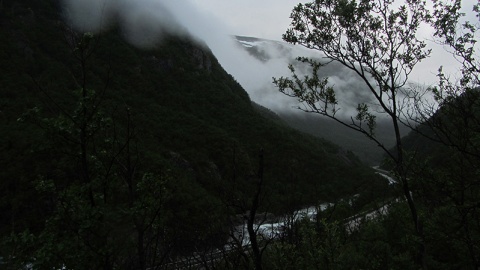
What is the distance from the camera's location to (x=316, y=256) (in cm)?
1114

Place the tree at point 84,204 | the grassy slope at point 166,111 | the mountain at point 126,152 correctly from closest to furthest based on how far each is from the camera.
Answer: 1. the tree at point 84,204
2. the mountain at point 126,152
3. the grassy slope at point 166,111

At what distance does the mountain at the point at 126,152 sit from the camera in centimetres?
486

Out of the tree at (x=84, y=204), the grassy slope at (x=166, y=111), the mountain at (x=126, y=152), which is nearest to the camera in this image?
the tree at (x=84, y=204)

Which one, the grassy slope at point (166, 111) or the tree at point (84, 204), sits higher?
the grassy slope at point (166, 111)

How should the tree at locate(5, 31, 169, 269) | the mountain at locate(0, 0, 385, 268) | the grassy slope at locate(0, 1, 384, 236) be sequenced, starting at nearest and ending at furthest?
the tree at locate(5, 31, 169, 269) → the mountain at locate(0, 0, 385, 268) → the grassy slope at locate(0, 1, 384, 236)

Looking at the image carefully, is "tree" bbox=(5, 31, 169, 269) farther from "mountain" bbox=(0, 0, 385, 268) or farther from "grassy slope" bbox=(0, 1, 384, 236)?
"grassy slope" bbox=(0, 1, 384, 236)

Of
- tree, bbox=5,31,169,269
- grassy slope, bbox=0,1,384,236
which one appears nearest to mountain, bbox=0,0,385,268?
tree, bbox=5,31,169,269

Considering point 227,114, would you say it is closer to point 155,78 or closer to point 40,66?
point 155,78

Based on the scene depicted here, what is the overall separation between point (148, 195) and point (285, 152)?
78643 mm

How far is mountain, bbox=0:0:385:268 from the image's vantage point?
4.86 metres

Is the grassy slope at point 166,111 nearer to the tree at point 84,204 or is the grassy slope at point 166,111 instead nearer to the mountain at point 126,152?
the mountain at point 126,152

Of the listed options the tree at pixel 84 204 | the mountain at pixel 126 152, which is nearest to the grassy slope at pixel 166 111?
the mountain at pixel 126 152

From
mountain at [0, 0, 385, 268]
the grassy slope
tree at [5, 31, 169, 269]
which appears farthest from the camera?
the grassy slope

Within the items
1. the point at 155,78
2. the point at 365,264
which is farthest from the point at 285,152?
the point at 365,264
